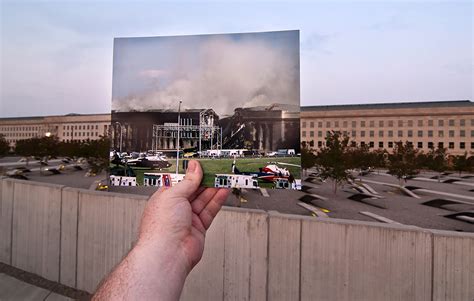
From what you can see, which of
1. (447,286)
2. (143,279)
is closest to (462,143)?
(447,286)

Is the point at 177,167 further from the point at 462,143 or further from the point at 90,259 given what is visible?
the point at 462,143

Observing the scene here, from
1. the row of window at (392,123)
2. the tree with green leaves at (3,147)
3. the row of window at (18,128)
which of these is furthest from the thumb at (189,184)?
the row of window at (392,123)

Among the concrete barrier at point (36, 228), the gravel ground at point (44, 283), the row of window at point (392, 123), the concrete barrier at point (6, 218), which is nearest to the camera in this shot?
the gravel ground at point (44, 283)

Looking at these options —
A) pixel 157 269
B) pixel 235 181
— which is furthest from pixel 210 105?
pixel 157 269

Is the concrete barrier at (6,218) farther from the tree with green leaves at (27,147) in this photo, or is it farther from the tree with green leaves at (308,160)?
the tree with green leaves at (308,160)

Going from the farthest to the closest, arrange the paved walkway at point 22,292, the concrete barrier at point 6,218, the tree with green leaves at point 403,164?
1. the tree with green leaves at point 403,164
2. the concrete barrier at point 6,218
3. the paved walkway at point 22,292

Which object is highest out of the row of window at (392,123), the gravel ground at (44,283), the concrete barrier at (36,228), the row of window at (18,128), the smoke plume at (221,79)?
the row of window at (392,123)

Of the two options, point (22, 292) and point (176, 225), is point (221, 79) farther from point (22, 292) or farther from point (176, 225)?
point (22, 292)
